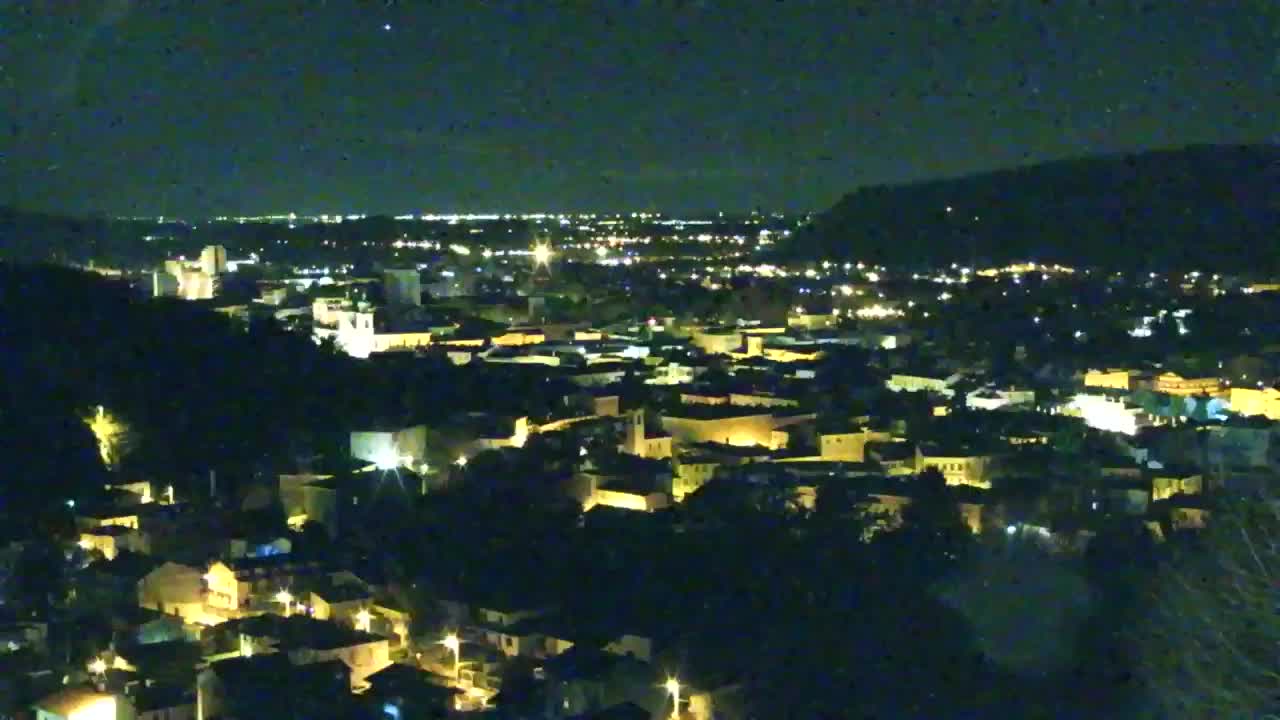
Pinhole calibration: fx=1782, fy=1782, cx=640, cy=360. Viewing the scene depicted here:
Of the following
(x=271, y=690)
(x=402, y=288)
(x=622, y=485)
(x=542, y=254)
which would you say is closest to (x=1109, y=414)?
(x=622, y=485)

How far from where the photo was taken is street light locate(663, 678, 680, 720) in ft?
21.4

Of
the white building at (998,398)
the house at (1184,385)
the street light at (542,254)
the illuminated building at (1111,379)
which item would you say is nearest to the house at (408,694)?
the white building at (998,398)

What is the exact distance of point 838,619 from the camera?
782 centimetres

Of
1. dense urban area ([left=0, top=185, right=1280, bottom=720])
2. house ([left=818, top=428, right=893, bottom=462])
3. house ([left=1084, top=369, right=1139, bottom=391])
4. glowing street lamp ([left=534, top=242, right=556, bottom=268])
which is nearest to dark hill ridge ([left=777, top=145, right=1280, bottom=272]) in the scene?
glowing street lamp ([left=534, top=242, right=556, bottom=268])

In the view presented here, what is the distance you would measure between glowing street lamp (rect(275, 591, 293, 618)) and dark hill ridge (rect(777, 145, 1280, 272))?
2048 centimetres

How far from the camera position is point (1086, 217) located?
100 ft

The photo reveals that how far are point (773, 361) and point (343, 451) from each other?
7.29 metres

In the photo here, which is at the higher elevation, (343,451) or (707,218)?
(707,218)

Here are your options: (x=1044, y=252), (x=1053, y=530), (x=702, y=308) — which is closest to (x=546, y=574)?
(x=1053, y=530)

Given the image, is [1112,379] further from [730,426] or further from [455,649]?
[455,649]

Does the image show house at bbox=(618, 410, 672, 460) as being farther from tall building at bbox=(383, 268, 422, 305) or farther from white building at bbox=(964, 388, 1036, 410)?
tall building at bbox=(383, 268, 422, 305)

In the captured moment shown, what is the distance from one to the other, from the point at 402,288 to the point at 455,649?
52.3 ft

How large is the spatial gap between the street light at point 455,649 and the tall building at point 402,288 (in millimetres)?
14737

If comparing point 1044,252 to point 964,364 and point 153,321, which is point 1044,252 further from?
point 153,321
